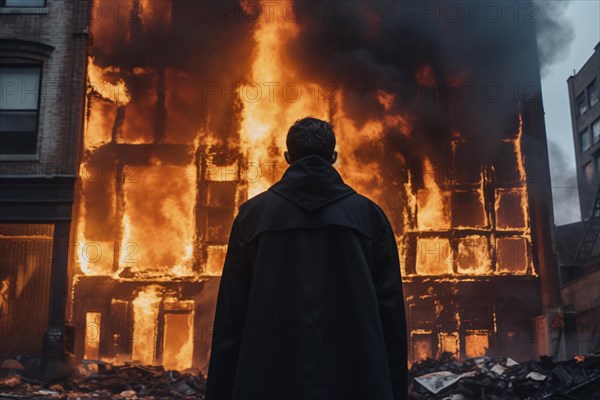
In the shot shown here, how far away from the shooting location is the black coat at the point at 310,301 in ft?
8.68

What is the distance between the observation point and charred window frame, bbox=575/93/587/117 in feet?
141

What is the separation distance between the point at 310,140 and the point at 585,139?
44388mm

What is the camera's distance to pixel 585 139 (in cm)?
4272

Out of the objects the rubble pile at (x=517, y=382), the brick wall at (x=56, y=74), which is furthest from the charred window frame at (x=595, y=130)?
the brick wall at (x=56, y=74)

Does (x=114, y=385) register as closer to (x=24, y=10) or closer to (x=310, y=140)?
(x=24, y=10)

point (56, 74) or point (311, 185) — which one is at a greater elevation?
point (56, 74)

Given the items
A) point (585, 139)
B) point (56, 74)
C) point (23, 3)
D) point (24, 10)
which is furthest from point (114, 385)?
point (585, 139)

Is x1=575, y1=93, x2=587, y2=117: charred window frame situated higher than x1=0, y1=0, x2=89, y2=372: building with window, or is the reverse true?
x1=575, y1=93, x2=587, y2=117: charred window frame

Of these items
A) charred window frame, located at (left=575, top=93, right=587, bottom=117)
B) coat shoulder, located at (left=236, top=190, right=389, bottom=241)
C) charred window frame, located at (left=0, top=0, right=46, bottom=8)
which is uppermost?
charred window frame, located at (left=575, top=93, right=587, bottom=117)

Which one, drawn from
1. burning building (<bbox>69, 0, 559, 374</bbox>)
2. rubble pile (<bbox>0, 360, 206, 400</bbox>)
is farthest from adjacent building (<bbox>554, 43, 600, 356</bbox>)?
rubble pile (<bbox>0, 360, 206, 400</bbox>)

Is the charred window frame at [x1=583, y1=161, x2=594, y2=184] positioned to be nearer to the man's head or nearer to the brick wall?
the brick wall

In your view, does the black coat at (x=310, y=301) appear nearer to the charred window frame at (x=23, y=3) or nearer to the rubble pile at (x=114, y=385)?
the rubble pile at (x=114, y=385)

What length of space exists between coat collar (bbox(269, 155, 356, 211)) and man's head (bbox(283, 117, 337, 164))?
61mm

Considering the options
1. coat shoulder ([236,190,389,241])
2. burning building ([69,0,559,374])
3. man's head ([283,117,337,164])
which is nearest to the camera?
coat shoulder ([236,190,389,241])
